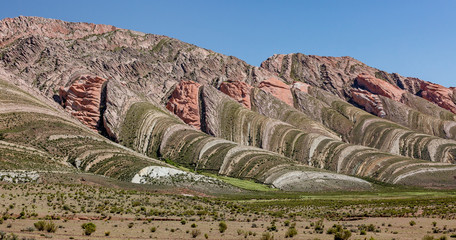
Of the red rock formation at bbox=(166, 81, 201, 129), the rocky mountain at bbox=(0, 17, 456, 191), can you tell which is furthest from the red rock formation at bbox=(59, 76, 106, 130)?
the red rock formation at bbox=(166, 81, 201, 129)

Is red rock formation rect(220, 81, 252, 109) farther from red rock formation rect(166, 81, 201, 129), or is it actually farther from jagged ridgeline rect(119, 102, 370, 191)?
jagged ridgeline rect(119, 102, 370, 191)

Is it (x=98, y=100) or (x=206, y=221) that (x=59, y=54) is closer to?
(x=98, y=100)

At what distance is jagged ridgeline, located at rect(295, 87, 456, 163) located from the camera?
137 metres

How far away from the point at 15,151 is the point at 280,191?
2075 inches

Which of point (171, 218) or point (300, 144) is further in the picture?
point (300, 144)

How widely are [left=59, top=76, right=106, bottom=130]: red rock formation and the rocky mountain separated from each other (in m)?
0.32

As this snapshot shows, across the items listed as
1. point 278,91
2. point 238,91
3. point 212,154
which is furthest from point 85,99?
point 278,91

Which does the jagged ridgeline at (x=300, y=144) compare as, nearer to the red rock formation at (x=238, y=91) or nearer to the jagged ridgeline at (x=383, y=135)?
the red rock formation at (x=238, y=91)

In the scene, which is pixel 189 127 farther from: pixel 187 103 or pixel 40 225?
pixel 40 225

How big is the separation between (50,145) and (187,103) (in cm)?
6836

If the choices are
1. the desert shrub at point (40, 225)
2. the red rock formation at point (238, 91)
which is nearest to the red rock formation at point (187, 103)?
the red rock formation at point (238, 91)

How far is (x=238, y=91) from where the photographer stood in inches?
6860

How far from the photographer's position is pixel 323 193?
8850cm

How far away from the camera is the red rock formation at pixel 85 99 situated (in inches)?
5049
